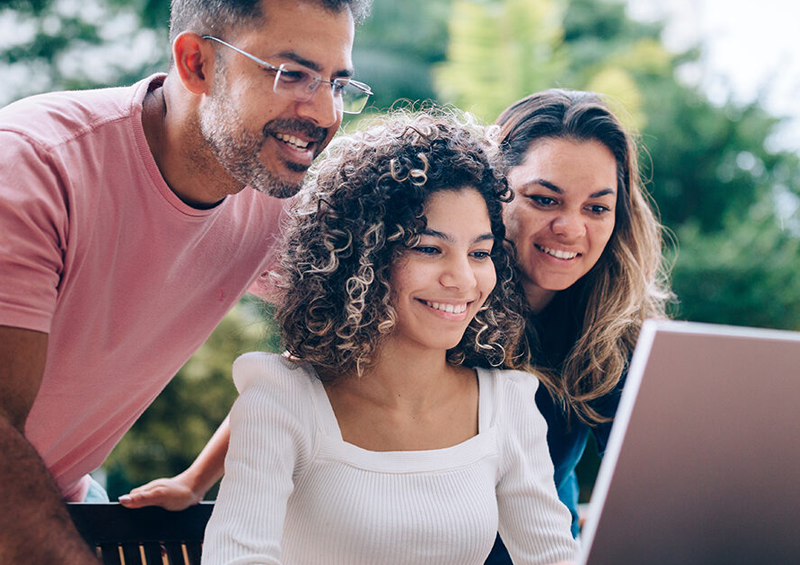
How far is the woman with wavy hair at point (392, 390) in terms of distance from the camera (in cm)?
135

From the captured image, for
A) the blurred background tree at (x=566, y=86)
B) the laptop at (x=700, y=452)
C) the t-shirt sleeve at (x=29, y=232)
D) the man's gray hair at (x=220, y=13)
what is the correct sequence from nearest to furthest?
the laptop at (x=700, y=452), the t-shirt sleeve at (x=29, y=232), the man's gray hair at (x=220, y=13), the blurred background tree at (x=566, y=86)

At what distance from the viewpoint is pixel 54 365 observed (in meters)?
1.52

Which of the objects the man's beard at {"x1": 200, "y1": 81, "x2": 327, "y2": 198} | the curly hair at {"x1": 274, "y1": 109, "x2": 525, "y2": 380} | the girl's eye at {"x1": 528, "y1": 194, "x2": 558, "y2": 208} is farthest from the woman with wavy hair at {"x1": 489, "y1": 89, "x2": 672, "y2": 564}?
the man's beard at {"x1": 200, "y1": 81, "x2": 327, "y2": 198}

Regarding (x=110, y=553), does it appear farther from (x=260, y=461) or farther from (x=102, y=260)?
(x=102, y=260)

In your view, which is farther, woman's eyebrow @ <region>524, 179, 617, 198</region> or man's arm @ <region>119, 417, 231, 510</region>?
woman's eyebrow @ <region>524, 179, 617, 198</region>

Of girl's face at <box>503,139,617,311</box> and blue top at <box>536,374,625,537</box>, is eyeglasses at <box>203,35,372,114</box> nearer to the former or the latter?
girl's face at <box>503,139,617,311</box>

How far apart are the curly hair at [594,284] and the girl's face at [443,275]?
1.33 feet

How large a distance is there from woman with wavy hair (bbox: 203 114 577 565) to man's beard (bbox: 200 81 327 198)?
0.07m

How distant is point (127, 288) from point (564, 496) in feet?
3.95

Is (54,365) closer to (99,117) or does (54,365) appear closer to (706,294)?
(99,117)

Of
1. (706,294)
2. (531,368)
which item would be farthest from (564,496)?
(706,294)

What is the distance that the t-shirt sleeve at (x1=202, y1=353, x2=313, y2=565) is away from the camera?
1227 millimetres

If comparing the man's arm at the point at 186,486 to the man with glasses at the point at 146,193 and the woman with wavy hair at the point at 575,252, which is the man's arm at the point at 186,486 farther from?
the woman with wavy hair at the point at 575,252

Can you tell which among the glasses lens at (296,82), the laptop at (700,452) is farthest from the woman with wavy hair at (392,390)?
the laptop at (700,452)
